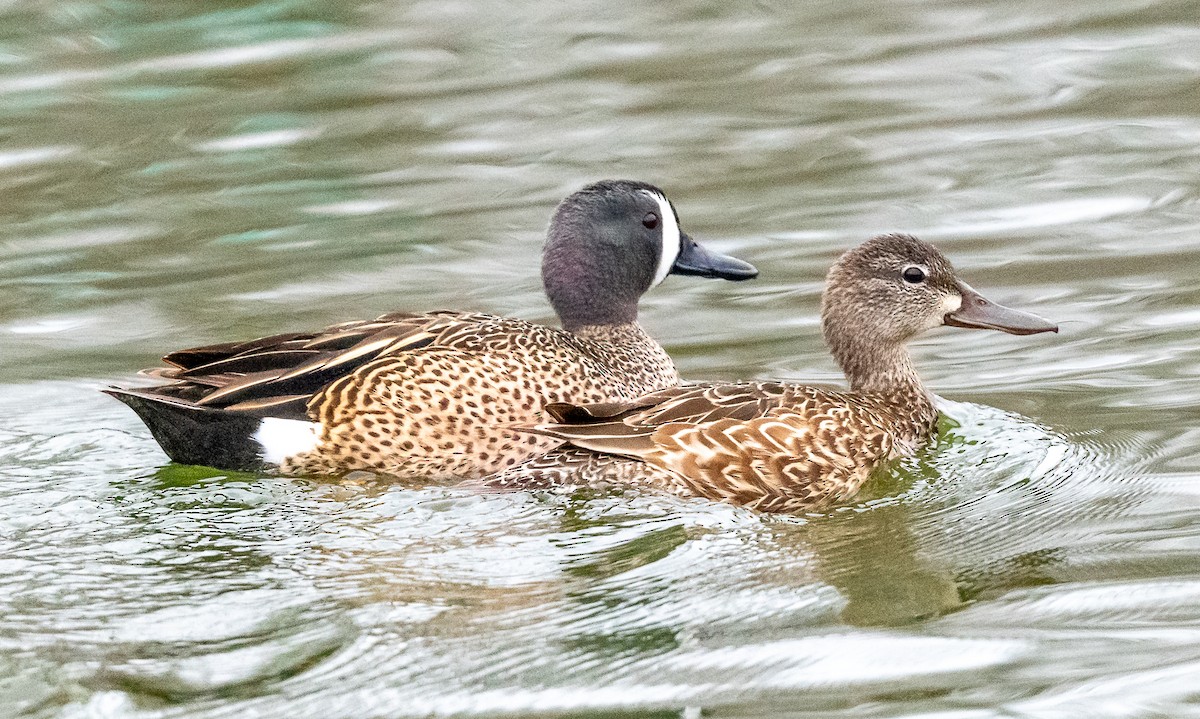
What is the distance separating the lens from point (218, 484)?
6.99m

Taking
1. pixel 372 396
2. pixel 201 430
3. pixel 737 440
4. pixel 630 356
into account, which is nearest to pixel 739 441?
pixel 737 440

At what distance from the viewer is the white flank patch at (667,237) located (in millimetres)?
8305

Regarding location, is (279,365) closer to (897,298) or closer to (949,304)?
(897,298)

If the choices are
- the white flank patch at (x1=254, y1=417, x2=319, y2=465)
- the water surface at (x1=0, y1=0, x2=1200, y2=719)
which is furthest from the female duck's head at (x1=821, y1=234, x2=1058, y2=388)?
the white flank patch at (x1=254, y1=417, x2=319, y2=465)

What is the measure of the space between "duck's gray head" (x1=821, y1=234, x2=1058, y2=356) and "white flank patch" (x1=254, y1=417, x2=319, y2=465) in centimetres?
225

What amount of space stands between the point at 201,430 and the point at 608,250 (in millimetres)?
2102

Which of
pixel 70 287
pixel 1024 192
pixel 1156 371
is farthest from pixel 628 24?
pixel 1156 371

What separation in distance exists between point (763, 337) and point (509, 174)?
2.96 m

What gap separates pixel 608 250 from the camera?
818 cm

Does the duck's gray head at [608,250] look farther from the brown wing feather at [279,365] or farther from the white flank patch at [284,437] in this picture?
the white flank patch at [284,437]

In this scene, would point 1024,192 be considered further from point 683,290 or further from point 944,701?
point 944,701

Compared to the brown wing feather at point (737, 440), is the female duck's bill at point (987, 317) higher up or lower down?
higher up

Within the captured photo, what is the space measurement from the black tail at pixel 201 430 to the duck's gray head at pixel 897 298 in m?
2.48

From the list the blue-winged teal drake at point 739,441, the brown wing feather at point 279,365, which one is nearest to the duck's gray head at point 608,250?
the brown wing feather at point 279,365
